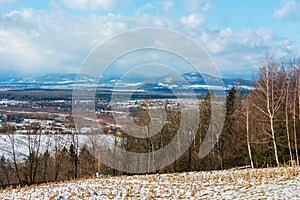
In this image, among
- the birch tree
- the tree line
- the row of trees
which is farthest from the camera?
the row of trees

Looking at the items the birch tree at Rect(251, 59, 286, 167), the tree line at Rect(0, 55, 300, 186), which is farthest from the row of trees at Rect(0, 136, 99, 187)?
the birch tree at Rect(251, 59, 286, 167)

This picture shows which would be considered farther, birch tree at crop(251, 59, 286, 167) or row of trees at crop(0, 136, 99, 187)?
row of trees at crop(0, 136, 99, 187)

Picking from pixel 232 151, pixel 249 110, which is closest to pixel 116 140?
pixel 232 151

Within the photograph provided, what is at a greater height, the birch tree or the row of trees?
the birch tree

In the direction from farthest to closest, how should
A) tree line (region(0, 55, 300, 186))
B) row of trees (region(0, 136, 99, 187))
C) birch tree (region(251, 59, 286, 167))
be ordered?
1. row of trees (region(0, 136, 99, 187))
2. tree line (region(0, 55, 300, 186))
3. birch tree (region(251, 59, 286, 167))

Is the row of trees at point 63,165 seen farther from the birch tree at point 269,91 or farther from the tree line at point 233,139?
the birch tree at point 269,91

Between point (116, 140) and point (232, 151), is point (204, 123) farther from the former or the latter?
point (116, 140)

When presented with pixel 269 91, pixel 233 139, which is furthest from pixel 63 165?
pixel 269 91

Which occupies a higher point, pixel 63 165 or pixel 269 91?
pixel 269 91

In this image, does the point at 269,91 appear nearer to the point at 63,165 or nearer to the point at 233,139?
the point at 233,139

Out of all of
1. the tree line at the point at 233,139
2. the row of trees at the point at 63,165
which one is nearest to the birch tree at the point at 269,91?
the tree line at the point at 233,139

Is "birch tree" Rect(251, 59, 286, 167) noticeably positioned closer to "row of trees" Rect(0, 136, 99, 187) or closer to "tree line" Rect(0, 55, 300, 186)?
"tree line" Rect(0, 55, 300, 186)

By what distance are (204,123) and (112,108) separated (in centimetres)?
1198

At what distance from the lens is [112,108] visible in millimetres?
36281
